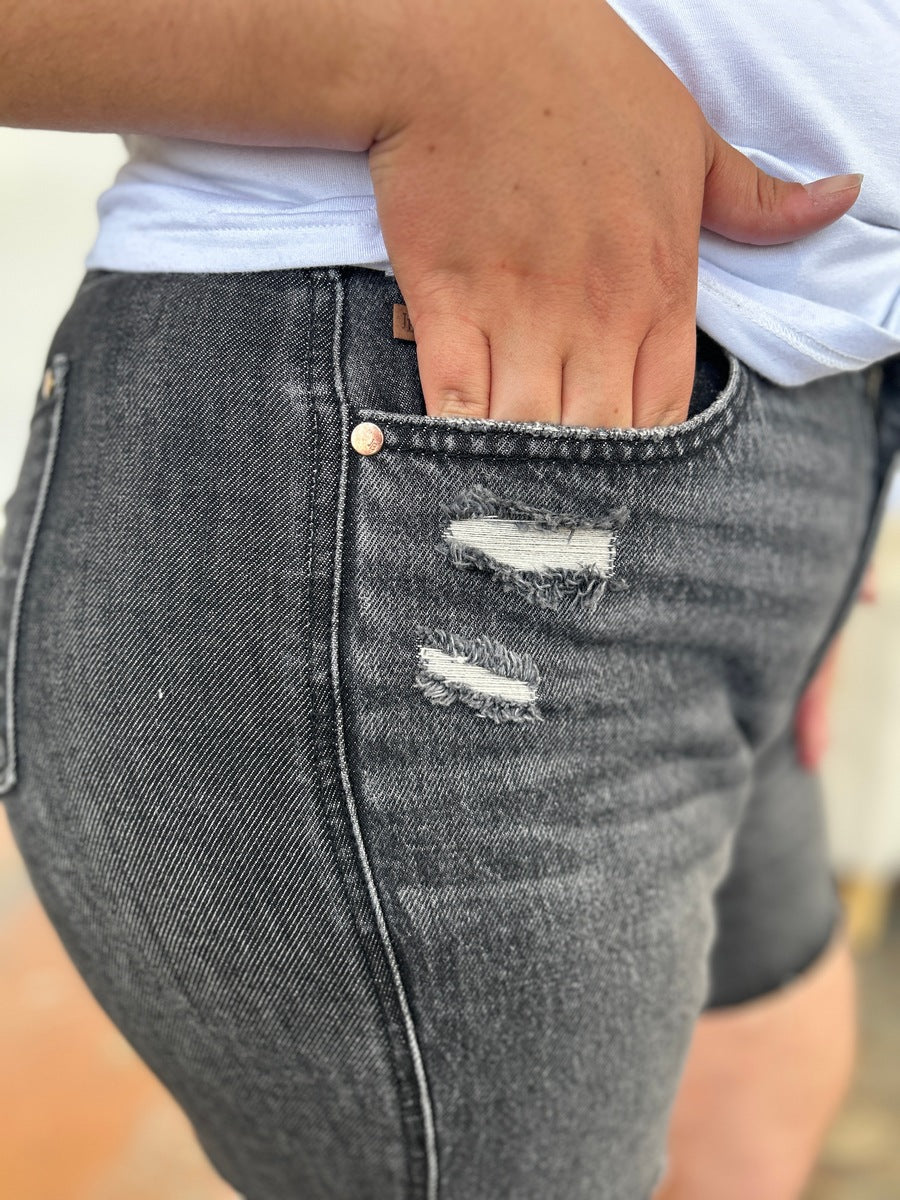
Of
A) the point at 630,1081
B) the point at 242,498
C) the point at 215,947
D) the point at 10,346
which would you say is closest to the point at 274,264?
the point at 242,498

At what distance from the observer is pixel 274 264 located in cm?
52

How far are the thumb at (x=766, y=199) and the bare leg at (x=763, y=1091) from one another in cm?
80

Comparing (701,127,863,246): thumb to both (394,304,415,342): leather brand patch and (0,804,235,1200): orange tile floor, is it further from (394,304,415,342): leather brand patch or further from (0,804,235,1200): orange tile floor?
(0,804,235,1200): orange tile floor

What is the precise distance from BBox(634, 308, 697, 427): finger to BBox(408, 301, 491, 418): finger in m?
0.08

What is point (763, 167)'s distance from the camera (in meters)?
0.55

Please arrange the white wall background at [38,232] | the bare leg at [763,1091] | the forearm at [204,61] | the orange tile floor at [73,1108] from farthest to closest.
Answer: the white wall background at [38,232]
the orange tile floor at [73,1108]
the bare leg at [763,1091]
the forearm at [204,61]

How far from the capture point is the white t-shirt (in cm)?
51

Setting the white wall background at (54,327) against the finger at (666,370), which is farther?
the white wall background at (54,327)

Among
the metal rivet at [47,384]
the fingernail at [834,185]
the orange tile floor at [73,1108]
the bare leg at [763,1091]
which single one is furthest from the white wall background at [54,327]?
the fingernail at [834,185]

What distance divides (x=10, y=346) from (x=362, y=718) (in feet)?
4.63

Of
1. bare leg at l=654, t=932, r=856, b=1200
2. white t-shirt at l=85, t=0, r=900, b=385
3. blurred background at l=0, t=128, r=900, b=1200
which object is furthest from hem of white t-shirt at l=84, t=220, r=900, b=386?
blurred background at l=0, t=128, r=900, b=1200

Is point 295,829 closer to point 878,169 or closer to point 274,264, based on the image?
point 274,264

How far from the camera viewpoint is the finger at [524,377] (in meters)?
0.50

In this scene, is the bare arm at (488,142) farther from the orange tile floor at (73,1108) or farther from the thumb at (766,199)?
the orange tile floor at (73,1108)
